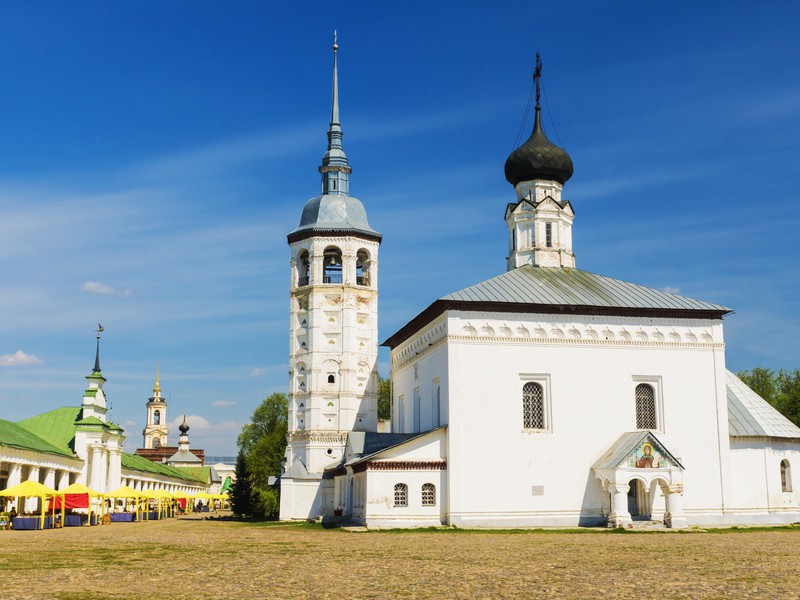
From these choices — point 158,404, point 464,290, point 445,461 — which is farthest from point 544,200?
point 158,404

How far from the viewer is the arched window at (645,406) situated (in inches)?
1390

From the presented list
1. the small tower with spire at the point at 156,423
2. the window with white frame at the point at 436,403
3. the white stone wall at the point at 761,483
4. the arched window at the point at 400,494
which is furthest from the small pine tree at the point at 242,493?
the small tower with spire at the point at 156,423

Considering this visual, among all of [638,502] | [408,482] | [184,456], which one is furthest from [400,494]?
[184,456]

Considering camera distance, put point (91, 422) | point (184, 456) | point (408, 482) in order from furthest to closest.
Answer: point (184, 456)
point (91, 422)
point (408, 482)

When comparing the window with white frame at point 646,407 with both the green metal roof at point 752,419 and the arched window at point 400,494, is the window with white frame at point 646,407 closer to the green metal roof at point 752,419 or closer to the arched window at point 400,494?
the green metal roof at point 752,419

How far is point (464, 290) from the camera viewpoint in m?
35.2

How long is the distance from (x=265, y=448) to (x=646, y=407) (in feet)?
131

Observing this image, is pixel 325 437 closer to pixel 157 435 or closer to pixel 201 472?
pixel 201 472

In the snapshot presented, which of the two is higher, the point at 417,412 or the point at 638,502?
the point at 417,412

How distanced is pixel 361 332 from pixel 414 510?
13730 millimetres

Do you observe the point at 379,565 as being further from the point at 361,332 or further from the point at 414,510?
the point at 361,332

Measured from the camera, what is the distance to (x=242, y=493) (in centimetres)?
5059

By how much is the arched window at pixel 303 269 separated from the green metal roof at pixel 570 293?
1195cm

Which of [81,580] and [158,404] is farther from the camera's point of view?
[158,404]
